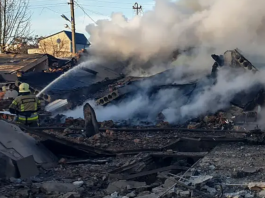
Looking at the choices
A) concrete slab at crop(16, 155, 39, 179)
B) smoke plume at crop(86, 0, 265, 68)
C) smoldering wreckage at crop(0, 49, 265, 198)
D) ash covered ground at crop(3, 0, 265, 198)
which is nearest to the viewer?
smoldering wreckage at crop(0, 49, 265, 198)

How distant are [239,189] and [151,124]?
6.30m

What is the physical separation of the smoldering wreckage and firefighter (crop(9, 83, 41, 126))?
0.45 m

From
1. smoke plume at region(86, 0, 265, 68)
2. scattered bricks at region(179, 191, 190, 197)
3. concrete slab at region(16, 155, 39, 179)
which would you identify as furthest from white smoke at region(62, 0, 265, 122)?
scattered bricks at region(179, 191, 190, 197)

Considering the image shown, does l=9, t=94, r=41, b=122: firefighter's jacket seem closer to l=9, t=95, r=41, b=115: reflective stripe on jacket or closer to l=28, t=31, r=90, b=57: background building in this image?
l=9, t=95, r=41, b=115: reflective stripe on jacket

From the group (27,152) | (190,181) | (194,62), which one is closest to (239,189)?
(190,181)

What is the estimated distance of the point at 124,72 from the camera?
16.6 meters

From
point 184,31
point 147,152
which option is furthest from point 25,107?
point 184,31

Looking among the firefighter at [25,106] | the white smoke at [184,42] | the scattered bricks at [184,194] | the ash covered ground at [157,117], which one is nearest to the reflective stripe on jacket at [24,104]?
the firefighter at [25,106]

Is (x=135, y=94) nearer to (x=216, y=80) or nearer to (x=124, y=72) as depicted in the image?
(x=216, y=80)

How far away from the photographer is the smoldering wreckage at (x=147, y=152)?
4844 mm

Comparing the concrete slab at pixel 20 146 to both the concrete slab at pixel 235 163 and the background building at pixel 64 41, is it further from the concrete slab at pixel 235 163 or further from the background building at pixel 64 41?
the background building at pixel 64 41

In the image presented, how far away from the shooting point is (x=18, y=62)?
18656mm

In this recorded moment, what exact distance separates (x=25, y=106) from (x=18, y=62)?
11.3 metres

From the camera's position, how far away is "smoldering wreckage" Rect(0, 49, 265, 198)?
15.9 feet
